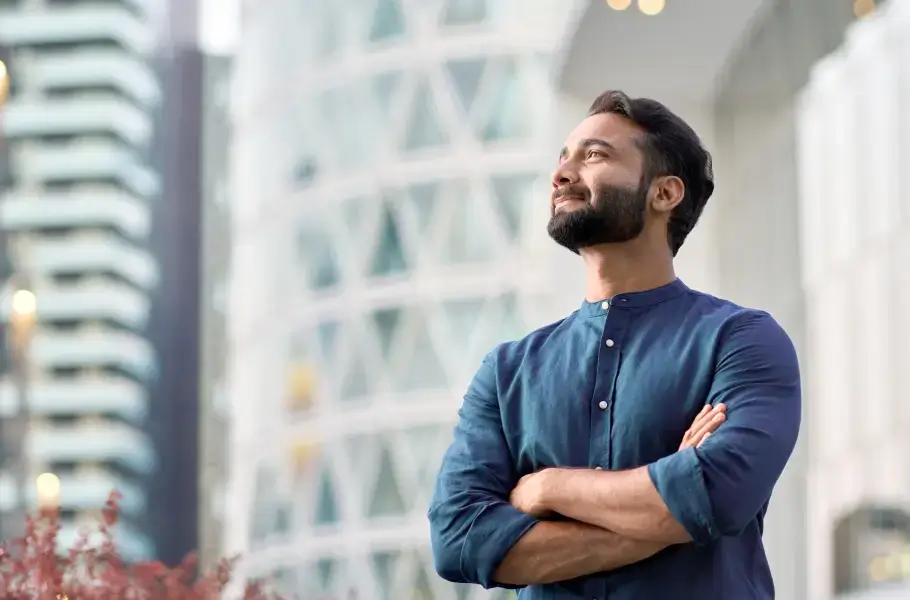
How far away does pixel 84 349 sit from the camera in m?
49.0

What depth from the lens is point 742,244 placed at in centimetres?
553

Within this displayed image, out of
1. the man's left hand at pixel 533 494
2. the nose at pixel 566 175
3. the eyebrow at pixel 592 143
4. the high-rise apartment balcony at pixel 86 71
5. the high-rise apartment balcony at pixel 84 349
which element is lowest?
the man's left hand at pixel 533 494

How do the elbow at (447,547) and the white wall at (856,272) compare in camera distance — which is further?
the white wall at (856,272)

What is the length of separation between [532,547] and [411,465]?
974 inches

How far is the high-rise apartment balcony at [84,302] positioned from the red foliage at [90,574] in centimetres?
4805

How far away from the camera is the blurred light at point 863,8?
19.9 feet

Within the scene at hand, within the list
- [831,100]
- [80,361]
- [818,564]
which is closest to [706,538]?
[818,564]

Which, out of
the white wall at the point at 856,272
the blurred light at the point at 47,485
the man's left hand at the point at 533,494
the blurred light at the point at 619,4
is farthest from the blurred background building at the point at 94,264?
the man's left hand at the point at 533,494

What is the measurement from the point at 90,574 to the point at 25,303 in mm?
47608

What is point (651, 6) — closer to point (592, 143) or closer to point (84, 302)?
point (592, 143)

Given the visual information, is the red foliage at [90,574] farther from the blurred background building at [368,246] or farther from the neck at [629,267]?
the neck at [629,267]

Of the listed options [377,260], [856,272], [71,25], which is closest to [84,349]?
[71,25]

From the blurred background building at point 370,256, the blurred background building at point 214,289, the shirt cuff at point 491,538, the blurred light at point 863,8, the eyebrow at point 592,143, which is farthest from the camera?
the blurred background building at point 214,289

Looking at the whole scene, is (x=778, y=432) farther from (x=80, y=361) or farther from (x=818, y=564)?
(x=80, y=361)
